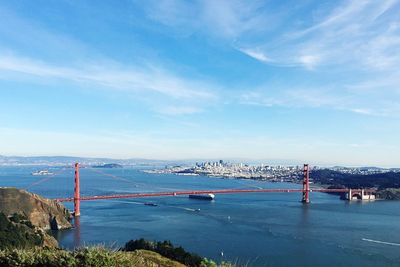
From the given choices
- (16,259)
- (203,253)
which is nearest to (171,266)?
(16,259)

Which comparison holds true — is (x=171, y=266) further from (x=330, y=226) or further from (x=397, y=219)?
(x=397, y=219)

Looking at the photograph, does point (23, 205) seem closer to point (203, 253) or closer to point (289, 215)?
point (203, 253)

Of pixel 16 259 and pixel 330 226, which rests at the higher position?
pixel 16 259

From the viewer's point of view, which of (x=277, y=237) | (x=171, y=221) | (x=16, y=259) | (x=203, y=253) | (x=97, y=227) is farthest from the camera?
(x=171, y=221)

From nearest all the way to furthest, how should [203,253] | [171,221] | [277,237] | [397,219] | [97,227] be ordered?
[203,253] < [277,237] < [97,227] < [171,221] < [397,219]

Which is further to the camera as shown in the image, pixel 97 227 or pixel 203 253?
pixel 97 227

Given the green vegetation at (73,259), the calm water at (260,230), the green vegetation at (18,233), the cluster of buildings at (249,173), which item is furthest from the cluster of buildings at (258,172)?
the green vegetation at (73,259)

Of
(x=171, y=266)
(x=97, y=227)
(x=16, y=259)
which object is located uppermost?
(x=16, y=259)
